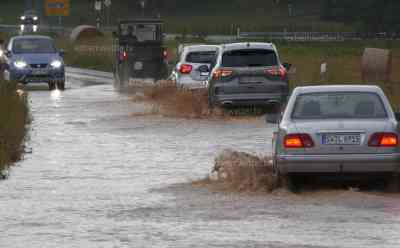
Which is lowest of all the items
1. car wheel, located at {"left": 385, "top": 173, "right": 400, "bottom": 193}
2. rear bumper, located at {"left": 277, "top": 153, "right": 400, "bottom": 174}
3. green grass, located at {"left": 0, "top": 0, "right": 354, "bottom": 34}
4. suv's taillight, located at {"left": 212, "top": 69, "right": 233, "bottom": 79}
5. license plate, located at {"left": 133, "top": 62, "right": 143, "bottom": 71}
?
green grass, located at {"left": 0, "top": 0, "right": 354, "bottom": 34}

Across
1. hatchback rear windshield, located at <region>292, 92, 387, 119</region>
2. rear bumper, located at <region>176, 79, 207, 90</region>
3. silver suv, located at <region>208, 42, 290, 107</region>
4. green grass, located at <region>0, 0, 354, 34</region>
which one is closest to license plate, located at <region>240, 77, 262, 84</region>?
silver suv, located at <region>208, 42, 290, 107</region>

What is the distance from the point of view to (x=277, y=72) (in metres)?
30.4

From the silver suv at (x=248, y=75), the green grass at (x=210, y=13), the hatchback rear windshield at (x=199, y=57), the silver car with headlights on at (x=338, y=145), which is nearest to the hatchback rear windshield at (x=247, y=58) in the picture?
the silver suv at (x=248, y=75)

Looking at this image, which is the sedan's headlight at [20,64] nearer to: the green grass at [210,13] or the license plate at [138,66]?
the license plate at [138,66]

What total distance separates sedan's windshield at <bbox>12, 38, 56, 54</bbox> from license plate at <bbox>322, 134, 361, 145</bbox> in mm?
28778

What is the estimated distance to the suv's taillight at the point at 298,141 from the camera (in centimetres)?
1662

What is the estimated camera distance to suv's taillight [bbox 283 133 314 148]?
54.5 ft

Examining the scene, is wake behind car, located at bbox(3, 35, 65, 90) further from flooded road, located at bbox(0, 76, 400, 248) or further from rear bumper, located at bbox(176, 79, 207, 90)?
flooded road, located at bbox(0, 76, 400, 248)

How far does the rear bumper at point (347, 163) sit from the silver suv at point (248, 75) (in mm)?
13572

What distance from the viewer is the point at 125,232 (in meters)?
13.9

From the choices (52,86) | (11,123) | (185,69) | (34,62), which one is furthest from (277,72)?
(52,86)

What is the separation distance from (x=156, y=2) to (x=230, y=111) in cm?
11248

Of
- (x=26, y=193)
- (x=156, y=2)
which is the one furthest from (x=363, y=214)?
(x=156, y=2)

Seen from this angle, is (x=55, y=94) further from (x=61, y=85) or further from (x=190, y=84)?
(x=190, y=84)
